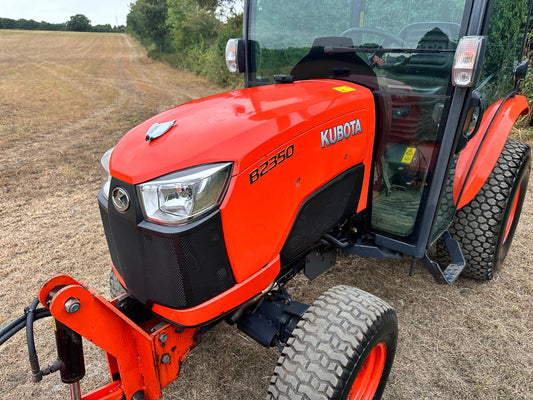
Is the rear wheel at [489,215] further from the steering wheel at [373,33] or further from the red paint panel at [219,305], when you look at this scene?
the red paint panel at [219,305]

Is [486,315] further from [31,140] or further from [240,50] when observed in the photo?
[31,140]

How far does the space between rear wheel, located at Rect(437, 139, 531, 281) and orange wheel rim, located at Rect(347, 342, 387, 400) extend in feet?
4.00

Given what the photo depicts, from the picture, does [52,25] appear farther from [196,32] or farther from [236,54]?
[236,54]

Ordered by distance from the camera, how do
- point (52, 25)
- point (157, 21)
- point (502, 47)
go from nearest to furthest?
point (502, 47) → point (157, 21) → point (52, 25)

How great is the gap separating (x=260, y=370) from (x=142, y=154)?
1.38 meters

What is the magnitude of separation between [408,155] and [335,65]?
0.61 meters

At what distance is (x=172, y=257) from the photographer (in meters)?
1.39

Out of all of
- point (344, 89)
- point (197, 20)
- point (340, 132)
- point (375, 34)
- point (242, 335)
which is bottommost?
point (242, 335)

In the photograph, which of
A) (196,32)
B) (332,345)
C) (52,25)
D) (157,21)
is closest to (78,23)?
(52,25)

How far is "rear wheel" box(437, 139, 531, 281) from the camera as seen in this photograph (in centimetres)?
261

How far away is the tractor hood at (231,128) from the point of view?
142 centimetres

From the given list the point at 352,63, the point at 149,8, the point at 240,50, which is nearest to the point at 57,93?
the point at 240,50

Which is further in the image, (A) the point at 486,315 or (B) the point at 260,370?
(A) the point at 486,315

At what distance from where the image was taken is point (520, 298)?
277 cm
